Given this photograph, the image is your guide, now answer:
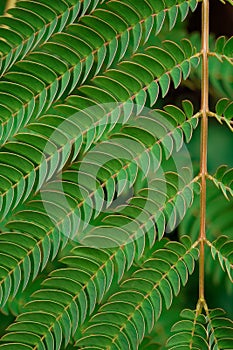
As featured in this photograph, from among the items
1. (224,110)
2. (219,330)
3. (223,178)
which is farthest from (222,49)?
(219,330)

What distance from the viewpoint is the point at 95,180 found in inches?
33.7

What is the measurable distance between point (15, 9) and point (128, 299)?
436 millimetres

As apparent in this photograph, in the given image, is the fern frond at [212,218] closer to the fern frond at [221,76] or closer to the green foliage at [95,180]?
the green foliage at [95,180]

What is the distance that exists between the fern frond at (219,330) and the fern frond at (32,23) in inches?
18.0

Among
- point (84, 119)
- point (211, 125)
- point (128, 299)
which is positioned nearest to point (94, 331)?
point (128, 299)

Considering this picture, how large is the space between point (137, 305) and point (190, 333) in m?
0.09

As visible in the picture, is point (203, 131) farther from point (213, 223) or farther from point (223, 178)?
point (213, 223)

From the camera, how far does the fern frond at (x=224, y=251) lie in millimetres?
920

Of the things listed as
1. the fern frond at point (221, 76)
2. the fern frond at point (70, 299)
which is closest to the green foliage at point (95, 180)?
the fern frond at point (70, 299)

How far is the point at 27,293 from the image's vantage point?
1.02m

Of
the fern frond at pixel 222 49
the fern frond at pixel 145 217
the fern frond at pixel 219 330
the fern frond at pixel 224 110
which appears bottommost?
the fern frond at pixel 219 330

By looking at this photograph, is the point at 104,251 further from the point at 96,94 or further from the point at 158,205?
the point at 96,94

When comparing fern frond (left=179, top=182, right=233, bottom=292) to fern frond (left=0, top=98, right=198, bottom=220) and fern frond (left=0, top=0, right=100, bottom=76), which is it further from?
fern frond (left=0, top=0, right=100, bottom=76)

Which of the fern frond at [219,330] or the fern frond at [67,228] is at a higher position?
the fern frond at [67,228]
